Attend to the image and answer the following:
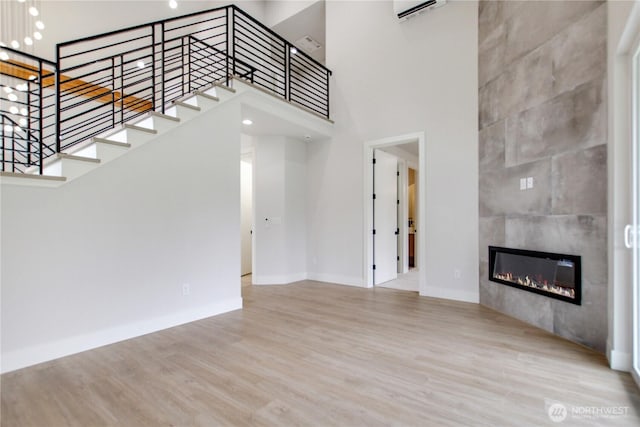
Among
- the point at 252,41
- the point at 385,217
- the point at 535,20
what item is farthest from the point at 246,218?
the point at 535,20

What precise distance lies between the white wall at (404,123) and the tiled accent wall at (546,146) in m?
0.22

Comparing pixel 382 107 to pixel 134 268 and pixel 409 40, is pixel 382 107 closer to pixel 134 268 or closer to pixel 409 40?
pixel 409 40

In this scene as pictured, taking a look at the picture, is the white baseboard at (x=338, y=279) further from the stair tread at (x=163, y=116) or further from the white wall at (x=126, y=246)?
the stair tread at (x=163, y=116)

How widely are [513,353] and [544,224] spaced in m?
1.38

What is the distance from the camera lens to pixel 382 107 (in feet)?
16.4

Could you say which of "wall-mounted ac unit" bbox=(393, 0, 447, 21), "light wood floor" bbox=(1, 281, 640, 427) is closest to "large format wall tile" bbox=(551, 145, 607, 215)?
"light wood floor" bbox=(1, 281, 640, 427)

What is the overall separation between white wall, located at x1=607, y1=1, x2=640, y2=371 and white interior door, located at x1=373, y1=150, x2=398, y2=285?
10.7 ft

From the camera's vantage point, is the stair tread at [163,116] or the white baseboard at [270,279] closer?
the stair tread at [163,116]

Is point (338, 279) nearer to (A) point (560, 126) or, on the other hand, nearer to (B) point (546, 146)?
(B) point (546, 146)

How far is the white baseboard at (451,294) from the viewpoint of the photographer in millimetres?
4086

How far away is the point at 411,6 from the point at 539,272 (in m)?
4.13

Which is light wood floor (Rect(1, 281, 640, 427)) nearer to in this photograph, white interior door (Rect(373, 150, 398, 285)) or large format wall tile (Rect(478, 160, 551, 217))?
large format wall tile (Rect(478, 160, 551, 217))

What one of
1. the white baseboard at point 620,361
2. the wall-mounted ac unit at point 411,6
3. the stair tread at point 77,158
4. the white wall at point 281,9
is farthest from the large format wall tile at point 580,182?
the white wall at point 281,9

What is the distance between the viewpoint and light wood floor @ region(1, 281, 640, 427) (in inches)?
67.5
